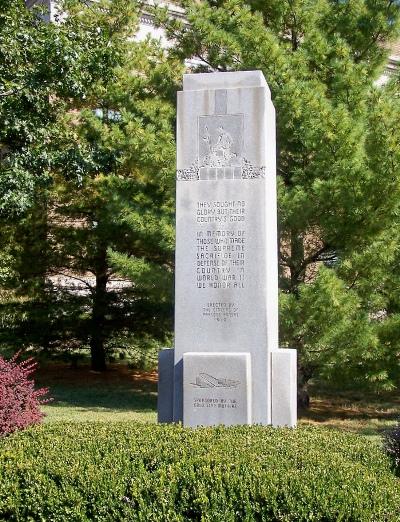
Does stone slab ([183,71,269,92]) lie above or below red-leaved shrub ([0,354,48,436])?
above

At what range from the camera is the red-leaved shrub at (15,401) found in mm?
6787

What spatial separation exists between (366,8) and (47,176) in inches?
276

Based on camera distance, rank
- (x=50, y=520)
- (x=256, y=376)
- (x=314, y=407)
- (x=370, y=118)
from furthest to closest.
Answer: (x=314, y=407) < (x=370, y=118) < (x=256, y=376) < (x=50, y=520)

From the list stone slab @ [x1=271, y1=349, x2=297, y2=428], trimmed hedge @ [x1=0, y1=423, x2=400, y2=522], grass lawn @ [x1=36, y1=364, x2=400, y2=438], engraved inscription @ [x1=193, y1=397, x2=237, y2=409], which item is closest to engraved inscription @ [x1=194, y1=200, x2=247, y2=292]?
stone slab @ [x1=271, y1=349, x2=297, y2=428]

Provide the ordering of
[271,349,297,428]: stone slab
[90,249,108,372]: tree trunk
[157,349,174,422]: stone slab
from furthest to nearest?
[90,249,108,372]: tree trunk → [157,349,174,422]: stone slab → [271,349,297,428]: stone slab

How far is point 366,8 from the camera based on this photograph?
1337cm

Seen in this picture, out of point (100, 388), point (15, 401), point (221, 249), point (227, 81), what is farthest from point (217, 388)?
point (100, 388)

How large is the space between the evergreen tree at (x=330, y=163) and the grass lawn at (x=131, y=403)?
2.77 ft

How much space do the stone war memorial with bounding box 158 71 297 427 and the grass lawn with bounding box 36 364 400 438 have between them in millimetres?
3686

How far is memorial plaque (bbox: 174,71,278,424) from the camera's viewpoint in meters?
7.63

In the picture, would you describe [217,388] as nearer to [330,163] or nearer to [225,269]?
[225,269]

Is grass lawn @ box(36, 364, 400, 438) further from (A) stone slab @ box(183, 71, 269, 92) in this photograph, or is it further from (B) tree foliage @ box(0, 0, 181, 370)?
(A) stone slab @ box(183, 71, 269, 92)

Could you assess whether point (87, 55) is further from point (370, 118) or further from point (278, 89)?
point (370, 118)

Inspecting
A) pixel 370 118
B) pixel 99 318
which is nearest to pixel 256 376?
pixel 370 118
